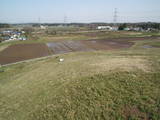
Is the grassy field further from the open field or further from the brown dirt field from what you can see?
the open field

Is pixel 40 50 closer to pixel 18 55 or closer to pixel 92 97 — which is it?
pixel 18 55

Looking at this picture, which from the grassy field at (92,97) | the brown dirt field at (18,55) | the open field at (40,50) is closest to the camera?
the grassy field at (92,97)

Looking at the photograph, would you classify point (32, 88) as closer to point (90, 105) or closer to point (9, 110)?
point (9, 110)

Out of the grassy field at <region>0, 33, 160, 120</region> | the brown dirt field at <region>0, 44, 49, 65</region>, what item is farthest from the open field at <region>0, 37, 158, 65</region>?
the grassy field at <region>0, 33, 160, 120</region>

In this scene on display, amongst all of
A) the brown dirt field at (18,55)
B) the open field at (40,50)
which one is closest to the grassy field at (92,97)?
the brown dirt field at (18,55)

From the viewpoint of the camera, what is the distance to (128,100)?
8.20m

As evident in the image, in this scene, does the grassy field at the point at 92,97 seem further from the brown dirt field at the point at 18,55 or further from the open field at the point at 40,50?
the open field at the point at 40,50

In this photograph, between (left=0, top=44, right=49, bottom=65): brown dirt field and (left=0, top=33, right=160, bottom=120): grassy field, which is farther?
(left=0, top=44, right=49, bottom=65): brown dirt field

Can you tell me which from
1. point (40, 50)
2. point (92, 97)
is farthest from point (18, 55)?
point (92, 97)

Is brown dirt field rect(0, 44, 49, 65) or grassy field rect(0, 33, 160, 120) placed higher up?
grassy field rect(0, 33, 160, 120)

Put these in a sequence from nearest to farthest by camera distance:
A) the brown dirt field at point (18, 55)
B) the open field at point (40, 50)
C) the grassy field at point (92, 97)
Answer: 1. the grassy field at point (92, 97)
2. the brown dirt field at point (18, 55)
3. the open field at point (40, 50)

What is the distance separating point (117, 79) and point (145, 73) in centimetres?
211

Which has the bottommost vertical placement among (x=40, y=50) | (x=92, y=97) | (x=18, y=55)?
(x=18, y=55)

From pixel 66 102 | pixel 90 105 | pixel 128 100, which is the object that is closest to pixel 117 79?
pixel 128 100
